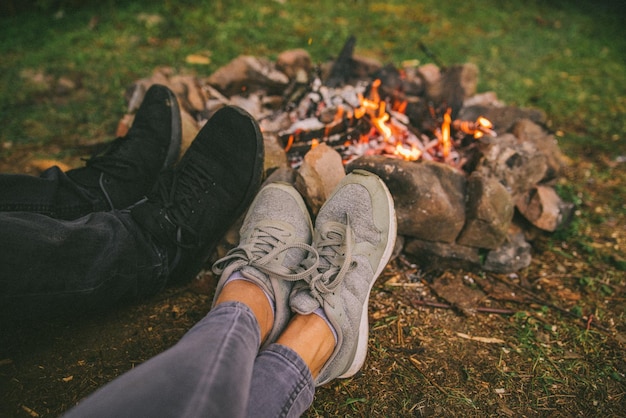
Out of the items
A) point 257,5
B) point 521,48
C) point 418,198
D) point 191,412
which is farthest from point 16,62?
point 521,48

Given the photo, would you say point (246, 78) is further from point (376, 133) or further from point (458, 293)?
point (458, 293)

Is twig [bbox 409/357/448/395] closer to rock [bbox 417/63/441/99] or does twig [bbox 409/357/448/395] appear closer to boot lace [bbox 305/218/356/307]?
boot lace [bbox 305/218/356/307]

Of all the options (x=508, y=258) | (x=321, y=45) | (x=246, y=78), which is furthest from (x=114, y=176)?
(x=321, y=45)

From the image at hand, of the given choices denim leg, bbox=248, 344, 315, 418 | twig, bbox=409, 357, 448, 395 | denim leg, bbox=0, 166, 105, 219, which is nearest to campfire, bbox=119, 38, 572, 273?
twig, bbox=409, 357, 448, 395

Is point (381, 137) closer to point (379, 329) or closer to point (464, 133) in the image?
point (464, 133)

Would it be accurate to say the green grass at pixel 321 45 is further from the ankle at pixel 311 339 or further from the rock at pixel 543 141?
the ankle at pixel 311 339

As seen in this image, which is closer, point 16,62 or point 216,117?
point 216,117

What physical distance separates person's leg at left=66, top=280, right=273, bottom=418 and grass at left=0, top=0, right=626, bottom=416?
1.89 feet

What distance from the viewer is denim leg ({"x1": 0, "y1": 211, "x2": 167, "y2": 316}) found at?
1399 millimetres

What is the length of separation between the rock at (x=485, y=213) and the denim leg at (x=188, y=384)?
1389mm

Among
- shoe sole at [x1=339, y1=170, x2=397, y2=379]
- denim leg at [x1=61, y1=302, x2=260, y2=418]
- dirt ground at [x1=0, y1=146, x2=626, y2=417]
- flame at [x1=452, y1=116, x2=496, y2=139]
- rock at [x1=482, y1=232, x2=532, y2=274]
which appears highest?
denim leg at [x1=61, y1=302, x2=260, y2=418]

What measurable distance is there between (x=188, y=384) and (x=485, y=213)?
1625mm

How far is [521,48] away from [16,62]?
559 cm

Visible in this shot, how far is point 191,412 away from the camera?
943 mm
